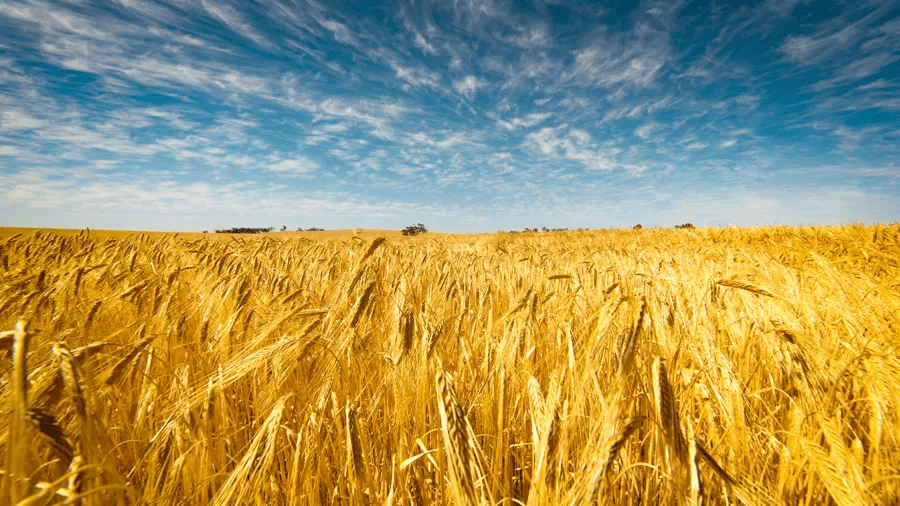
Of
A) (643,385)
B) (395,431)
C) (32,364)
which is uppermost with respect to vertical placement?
(32,364)

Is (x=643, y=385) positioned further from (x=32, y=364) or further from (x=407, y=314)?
(x=32, y=364)

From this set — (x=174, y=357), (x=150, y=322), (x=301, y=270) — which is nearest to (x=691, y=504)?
(x=174, y=357)

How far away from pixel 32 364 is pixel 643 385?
2.16 meters

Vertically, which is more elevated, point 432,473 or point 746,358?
point 746,358

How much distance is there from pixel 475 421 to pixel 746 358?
4.48 ft

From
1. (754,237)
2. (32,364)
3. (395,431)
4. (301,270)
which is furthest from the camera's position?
(754,237)

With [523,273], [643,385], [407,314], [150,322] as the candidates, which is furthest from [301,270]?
[643,385]

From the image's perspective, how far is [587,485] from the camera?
0.66 metres

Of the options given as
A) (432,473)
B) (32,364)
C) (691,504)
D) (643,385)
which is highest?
(32,364)

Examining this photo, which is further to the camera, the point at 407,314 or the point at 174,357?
the point at 174,357

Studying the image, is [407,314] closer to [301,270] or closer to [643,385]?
[643,385]

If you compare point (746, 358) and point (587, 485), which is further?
point (746, 358)

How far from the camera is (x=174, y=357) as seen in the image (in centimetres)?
200

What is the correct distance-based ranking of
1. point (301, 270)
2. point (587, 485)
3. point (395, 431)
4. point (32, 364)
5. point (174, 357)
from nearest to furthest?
point (587, 485)
point (32, 364)
point (395, 431)
point (174, 357)
point (301, 270)
